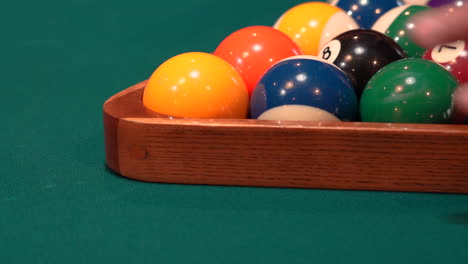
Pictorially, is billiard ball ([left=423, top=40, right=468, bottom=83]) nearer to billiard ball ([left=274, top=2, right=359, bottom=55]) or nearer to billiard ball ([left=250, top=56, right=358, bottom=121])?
billiard ball ([left=250, top=56, right=358, bottom=121])

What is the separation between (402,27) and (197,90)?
3.64 ft

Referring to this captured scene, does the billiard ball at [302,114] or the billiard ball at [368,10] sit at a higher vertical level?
the billiard ball at [368,10]

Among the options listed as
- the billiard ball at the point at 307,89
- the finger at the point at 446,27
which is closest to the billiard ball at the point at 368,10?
the billiard ball at the point at 307,89

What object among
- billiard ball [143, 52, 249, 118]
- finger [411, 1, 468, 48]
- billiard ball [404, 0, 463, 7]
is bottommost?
billiard ball [143, 52, 249, 118]

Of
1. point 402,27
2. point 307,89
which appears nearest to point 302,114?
point 307,89

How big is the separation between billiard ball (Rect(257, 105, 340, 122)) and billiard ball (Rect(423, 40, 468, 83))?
1.79ft

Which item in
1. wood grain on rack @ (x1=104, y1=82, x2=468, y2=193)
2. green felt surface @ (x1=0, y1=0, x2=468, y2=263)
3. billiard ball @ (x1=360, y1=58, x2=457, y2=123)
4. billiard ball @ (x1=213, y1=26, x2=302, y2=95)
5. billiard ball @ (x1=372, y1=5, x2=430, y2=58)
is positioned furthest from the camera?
billiard ball @ (x1=372, y1=5, x2=430, y2=58)

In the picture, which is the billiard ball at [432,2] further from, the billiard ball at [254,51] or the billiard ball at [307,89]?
the billiard ball at [307,89]

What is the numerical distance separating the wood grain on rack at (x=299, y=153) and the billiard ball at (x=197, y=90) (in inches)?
6.1

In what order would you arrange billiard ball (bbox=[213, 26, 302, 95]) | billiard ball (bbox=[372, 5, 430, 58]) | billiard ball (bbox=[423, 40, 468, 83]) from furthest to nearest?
billiard ball (bbox=[372, 5, 430, 58]) < billiard ball (bbox=[213, 26, 302, 95]) < billiard ball (bbox=[423, 40, 468, 83])

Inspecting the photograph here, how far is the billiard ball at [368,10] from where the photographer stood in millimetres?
3260

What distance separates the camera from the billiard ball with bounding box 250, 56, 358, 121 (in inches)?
86.4

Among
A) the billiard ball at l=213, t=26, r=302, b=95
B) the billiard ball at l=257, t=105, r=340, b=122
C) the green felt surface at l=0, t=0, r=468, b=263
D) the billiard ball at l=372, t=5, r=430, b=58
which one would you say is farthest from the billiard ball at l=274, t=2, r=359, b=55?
the green felt surface at l=0, t=0, r=468, b=263

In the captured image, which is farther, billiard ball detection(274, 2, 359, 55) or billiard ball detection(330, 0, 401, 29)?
billiard ball detection(330, 0, 401, 29)
